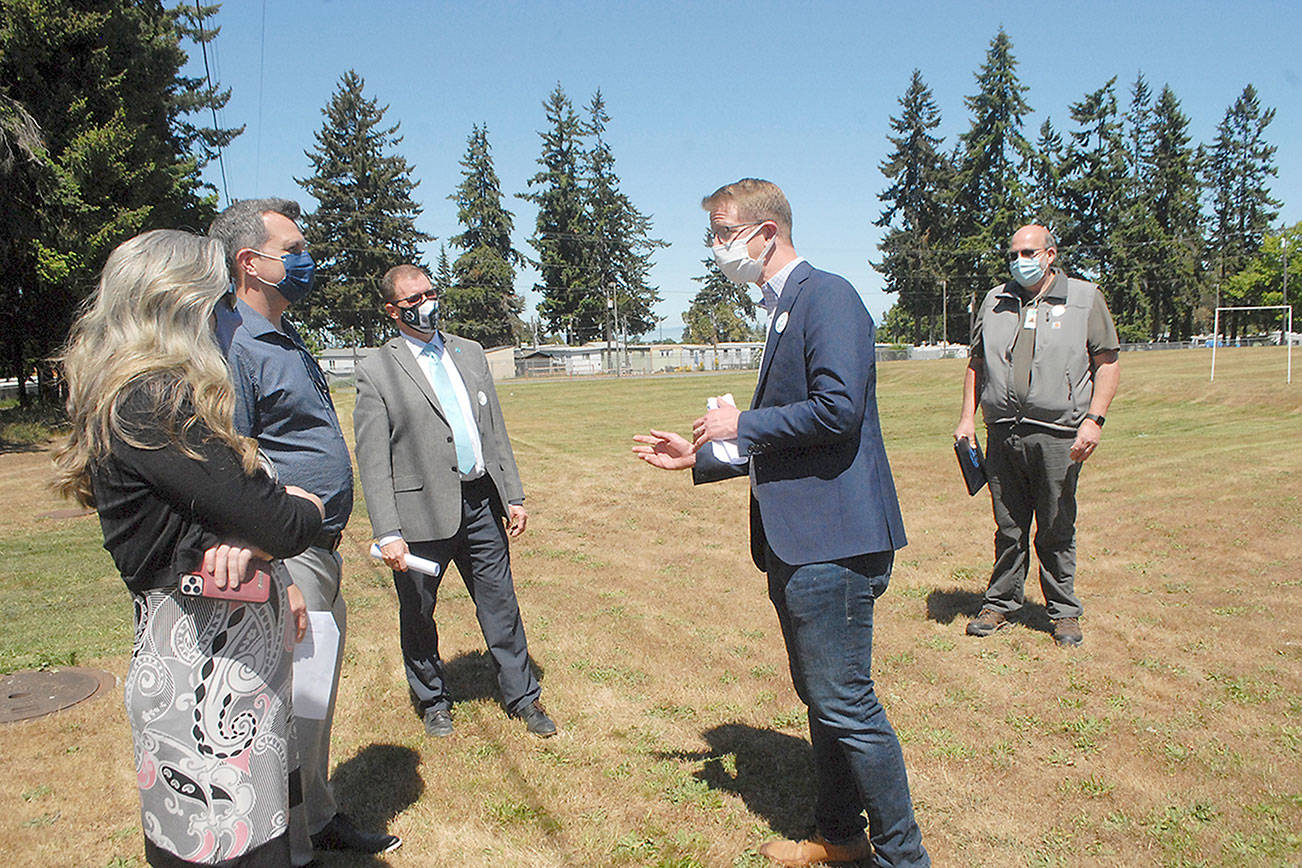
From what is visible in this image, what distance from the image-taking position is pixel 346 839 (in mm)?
3100

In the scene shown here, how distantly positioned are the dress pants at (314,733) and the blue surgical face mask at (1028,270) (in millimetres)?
3909

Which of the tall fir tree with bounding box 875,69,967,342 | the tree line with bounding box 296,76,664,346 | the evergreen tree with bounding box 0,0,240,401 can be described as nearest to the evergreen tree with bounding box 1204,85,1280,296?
the tall fir tree with bounding box 875,69,967,342

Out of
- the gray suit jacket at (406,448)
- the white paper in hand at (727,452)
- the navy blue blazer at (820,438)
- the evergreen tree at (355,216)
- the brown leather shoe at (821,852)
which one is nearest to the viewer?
the navy blue blazer at (820,438)

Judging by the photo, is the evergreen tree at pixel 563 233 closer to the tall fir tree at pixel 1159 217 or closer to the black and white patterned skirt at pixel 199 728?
the tall fir tree at pixel 1159 217

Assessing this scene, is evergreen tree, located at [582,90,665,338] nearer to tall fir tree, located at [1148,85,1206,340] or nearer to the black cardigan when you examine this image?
tall fir tree, located at [1148,85,1206,340]

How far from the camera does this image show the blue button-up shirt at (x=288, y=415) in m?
2.71

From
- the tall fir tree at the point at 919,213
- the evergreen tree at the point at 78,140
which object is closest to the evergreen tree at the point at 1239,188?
the tall fir tree at the point at 919,213

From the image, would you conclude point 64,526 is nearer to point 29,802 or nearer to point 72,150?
point 29,802

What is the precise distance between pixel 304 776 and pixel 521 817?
86 cm

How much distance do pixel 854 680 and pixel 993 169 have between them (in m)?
73.6

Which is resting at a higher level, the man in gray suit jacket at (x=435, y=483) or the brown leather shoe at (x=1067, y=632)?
the man in gray suit jacket at (x=435, y=483)

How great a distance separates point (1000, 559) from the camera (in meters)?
5.16

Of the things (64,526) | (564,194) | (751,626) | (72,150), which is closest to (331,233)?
(564,194)

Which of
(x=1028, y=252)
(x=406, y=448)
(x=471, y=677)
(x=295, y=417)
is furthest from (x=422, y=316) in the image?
(x=1028, y=252)
